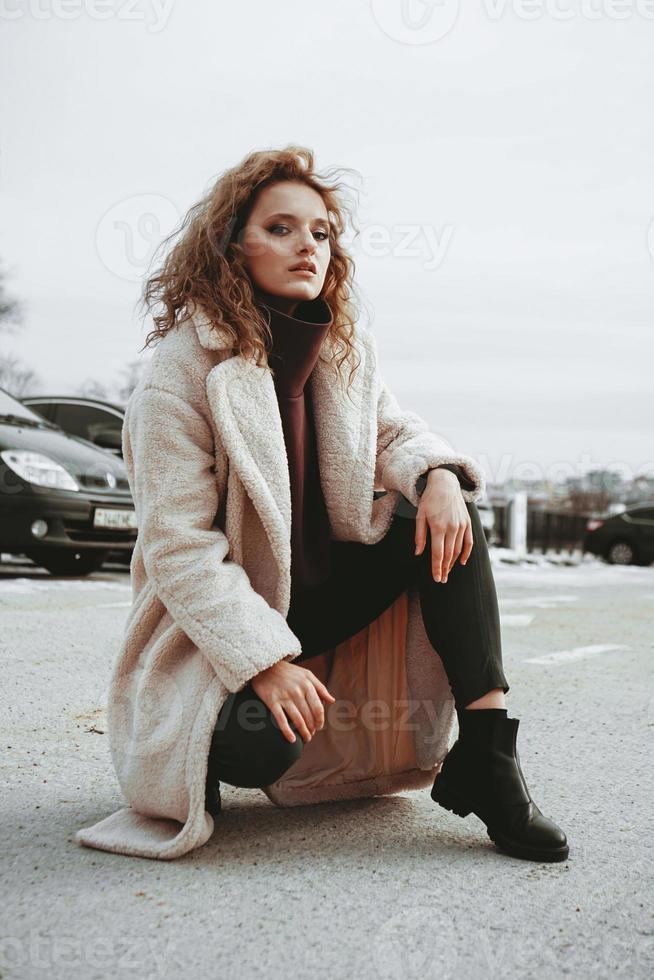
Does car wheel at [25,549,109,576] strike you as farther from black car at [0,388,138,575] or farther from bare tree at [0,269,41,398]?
→ bare tree at [0,269,41,398]

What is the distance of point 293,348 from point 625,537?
62.1 ft

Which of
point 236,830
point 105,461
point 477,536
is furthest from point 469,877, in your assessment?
point 105,461

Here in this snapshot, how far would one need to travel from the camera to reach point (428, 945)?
67.7 inches

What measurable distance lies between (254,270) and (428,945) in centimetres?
146

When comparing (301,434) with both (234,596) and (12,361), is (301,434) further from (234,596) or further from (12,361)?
(12,361)

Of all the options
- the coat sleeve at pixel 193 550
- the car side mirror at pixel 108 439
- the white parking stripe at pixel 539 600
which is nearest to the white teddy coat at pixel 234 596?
the coat sleeve at pixel 193 550

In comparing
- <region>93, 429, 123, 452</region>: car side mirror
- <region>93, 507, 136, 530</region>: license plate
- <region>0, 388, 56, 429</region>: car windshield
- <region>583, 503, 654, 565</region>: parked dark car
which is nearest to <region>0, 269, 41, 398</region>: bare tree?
<region>583, 503, 654, 565</region>: parked dark car

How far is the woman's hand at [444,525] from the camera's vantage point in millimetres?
2301

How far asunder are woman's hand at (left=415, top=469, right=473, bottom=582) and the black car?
5.17m

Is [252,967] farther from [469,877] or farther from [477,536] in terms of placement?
[477,536]

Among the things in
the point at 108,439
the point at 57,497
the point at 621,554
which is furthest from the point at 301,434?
the point at 621,554

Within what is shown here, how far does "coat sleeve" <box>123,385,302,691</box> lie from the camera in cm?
207

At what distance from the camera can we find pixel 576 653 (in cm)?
545

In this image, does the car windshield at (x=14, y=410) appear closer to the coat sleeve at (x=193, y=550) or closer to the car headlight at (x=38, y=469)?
the car headlight at (x=38, y=469)
